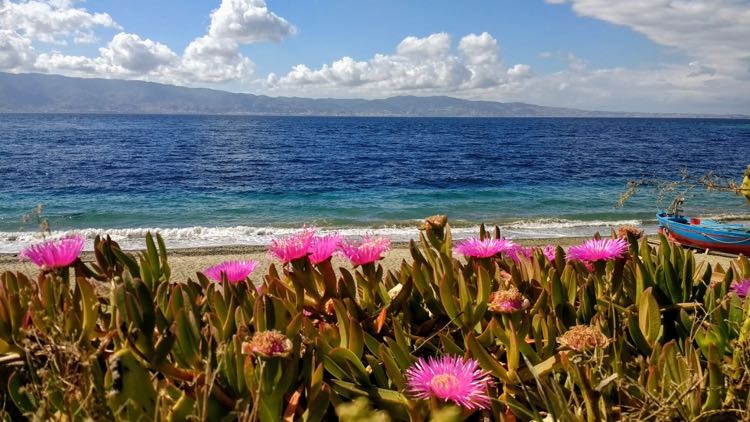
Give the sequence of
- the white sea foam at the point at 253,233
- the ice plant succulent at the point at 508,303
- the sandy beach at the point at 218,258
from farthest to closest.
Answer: the white sea foam at the point at 253,233, the sandy beach at the point at 218,258, the ice plant succulent at the point at 508,303

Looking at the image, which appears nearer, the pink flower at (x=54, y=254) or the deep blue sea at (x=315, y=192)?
the pink flower at (x=54, y=254)

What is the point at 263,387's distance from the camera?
106cm

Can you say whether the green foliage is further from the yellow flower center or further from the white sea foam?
the white sea foam

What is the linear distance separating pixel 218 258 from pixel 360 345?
10.7m

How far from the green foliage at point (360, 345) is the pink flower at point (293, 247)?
29mm

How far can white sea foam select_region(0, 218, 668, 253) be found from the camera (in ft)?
45.0

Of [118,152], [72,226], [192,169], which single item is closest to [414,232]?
[72,226]

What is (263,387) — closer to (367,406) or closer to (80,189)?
(367,406)

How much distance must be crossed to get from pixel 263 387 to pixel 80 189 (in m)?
25.8

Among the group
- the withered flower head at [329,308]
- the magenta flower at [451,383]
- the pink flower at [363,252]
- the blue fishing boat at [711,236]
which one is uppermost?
the pink flower at [363,252]

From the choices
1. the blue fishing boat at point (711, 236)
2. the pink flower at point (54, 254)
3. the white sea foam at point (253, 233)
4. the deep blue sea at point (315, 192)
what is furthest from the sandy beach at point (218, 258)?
the pink flower at point (54, 254)

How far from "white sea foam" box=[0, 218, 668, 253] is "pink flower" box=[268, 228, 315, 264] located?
11522mm

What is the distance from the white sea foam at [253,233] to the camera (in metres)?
13.7

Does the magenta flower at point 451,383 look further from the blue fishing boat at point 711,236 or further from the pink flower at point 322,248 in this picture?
the blue fishing boat at point 711,236
